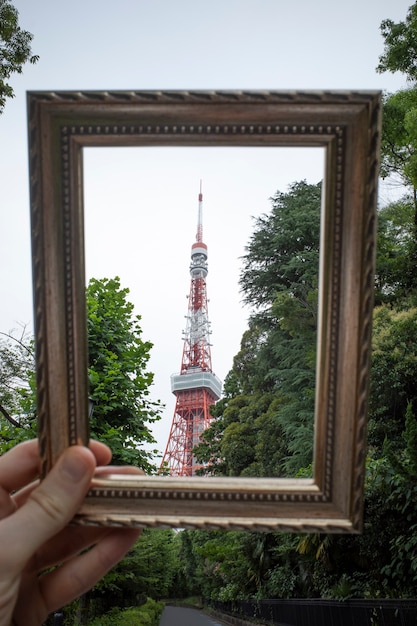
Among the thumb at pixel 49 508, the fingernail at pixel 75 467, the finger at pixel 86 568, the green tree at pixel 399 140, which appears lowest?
the finger at pixel 86 568

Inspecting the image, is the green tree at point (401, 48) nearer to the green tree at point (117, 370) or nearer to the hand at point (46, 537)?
the green tree at point (117, 370)

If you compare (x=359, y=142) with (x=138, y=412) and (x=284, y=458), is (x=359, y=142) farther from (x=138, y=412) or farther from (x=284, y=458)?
(x=138, y=412)

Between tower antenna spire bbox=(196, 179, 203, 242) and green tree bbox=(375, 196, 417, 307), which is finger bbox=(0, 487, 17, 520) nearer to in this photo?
tower antenna spire bbox=(196, 179, 203, 242)

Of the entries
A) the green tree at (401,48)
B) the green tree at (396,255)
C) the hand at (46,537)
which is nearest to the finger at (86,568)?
the hand at (46,537)

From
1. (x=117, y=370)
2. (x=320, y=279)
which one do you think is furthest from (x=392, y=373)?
(x=320, y=279)

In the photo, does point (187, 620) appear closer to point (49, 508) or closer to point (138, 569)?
point (138, 569)

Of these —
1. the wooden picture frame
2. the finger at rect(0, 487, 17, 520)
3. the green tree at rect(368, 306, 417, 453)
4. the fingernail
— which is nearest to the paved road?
the green tree at rect(368, 306, 417, 453)
